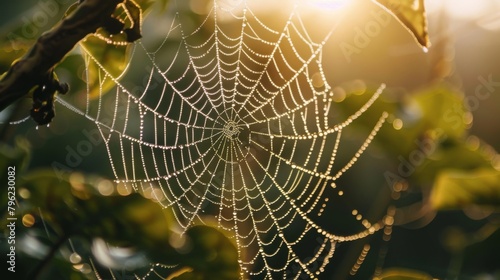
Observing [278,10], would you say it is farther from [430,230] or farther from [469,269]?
[469,269]

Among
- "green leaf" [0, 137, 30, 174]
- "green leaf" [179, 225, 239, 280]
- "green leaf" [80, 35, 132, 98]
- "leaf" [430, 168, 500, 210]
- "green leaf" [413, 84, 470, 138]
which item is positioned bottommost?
"green leaf" [179, 225, 239, 280]

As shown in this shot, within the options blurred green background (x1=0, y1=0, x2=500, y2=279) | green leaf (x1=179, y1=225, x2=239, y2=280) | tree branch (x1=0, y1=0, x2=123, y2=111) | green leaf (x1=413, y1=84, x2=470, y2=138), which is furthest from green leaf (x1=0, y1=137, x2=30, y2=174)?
green leaf (x1=413, y1=84, x2=470, y2=138)

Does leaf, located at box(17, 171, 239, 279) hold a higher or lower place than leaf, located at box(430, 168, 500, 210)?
lower

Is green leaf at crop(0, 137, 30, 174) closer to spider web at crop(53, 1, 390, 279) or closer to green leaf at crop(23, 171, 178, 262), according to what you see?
green leaf at crop(23, 171, 178, 262)

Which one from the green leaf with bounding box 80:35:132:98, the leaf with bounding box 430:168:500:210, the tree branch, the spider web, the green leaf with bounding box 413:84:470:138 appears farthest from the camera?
the spider web

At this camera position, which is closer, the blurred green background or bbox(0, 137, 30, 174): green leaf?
bbox(0, 137, 30, 174): green leaf
